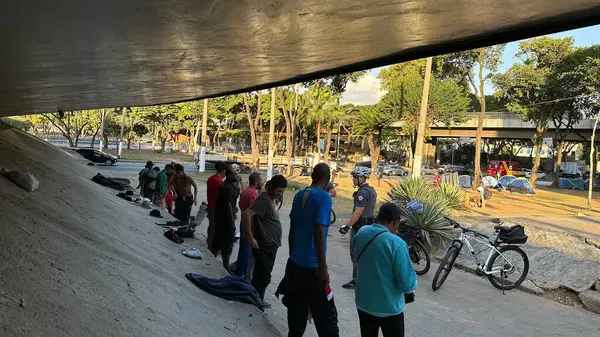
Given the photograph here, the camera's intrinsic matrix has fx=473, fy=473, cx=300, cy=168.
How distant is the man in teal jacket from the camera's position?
342cm

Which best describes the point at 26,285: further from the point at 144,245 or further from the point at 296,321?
the point at 144,245

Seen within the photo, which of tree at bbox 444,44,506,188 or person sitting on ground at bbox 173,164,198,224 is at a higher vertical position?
tree at bbox 444,44,506,188

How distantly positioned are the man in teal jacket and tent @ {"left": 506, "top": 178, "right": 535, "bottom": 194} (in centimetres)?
2870

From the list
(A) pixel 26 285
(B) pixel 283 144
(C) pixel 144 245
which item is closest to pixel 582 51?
(C) pixel 144 245

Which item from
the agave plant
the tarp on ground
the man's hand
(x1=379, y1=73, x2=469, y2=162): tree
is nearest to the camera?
the tarp on ground

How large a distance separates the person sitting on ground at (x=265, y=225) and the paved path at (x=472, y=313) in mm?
744

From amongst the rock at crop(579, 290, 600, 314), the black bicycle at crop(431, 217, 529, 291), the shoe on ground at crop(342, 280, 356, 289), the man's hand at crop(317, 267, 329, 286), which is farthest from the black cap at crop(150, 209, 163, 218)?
the rock at crop(579, 290, 600, 314)

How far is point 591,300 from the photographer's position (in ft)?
23.0

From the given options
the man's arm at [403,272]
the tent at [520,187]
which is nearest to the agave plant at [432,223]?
the man's arm at [403,272]

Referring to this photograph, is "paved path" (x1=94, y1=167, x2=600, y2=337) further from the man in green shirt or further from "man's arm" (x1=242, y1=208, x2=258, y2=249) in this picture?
the man in green shirt

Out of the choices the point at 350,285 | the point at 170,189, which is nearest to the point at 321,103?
the point at 170,189

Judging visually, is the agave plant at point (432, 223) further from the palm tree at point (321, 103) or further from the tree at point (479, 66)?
the palm tree at point (321, 103)

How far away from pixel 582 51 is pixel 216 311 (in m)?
34.4

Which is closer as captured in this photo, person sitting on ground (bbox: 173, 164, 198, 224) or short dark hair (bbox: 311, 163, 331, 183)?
short dark hair (bbox: 311, 163, 331, 183)
